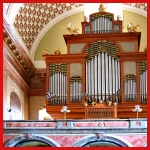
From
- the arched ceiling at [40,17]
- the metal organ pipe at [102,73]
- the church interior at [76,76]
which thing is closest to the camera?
the church interior at [76,76]

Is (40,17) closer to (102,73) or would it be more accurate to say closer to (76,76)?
(76,76)

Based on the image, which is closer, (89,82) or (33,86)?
(89,82)

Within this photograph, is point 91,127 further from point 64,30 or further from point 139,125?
point 64,30

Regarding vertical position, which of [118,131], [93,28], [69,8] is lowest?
[118,131]

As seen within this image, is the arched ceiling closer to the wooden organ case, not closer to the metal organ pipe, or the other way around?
the wooden organ case

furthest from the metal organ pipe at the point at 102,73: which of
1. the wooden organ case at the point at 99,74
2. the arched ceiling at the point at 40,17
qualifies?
the arched ceiling at the point at 40,17

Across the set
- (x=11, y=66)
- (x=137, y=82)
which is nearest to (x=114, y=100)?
(x=137, y=82)

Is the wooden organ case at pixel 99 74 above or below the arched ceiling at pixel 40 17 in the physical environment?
below

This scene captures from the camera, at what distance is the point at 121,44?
2181 centimetres

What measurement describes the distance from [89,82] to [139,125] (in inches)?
144

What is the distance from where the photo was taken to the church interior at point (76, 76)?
18.4 m

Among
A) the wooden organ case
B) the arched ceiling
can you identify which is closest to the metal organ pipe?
the wooden organ case

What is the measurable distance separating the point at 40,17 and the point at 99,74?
4.82 m

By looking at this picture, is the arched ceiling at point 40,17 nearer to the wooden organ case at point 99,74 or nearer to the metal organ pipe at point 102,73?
the wooden organ case at point 99,74
